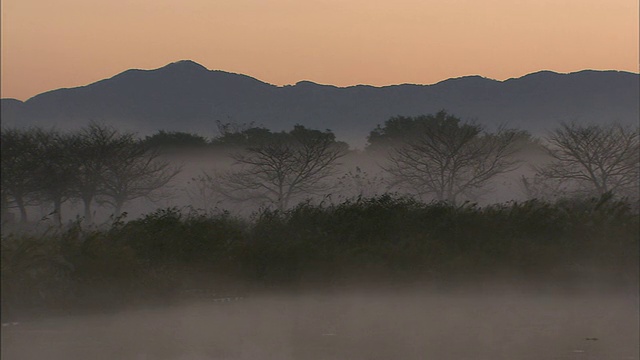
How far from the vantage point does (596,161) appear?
251 ft

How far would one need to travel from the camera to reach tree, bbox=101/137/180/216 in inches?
2559

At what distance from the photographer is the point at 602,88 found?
155m

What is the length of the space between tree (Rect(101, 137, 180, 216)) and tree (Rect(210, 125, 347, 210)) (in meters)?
7.23

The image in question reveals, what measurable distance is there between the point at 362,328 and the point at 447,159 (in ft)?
212

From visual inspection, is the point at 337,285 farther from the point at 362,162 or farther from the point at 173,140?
the point at 362,162

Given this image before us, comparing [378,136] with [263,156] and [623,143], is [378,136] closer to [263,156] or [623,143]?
[263,156]

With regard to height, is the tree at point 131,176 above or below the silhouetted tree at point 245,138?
below

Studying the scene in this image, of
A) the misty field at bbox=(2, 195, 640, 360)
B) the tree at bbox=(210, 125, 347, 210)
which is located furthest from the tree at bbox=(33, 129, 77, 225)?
the misty field at bbox=(2, 195, 640, 360)

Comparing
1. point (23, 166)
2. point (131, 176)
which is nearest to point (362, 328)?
point (23, 166)

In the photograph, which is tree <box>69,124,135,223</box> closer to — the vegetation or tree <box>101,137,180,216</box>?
tree <box>101,137,180,216</box>

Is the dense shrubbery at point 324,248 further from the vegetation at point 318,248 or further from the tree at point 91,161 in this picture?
the tree at point 91,161

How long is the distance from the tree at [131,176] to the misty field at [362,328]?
149ft

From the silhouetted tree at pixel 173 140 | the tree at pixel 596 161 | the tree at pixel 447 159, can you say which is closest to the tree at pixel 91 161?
the silhouetted tree at pixel 173 140

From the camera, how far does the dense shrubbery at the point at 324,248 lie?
53.7 feet
